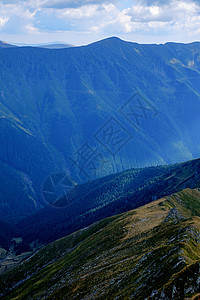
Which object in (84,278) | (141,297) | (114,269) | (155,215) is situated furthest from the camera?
(155,215)

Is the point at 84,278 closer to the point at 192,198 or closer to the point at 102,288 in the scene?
the point at 102,288

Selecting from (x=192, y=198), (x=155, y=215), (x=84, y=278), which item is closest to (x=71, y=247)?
(x=155, y=215)

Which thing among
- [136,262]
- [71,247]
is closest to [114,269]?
[136,262]

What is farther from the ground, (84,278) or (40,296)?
(84,278)

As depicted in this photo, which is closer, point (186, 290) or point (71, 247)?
point (186, 290)

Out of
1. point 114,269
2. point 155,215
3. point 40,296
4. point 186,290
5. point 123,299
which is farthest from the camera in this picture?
point 155,215

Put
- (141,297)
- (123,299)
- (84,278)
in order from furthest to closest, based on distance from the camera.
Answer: (84,278) < (123,299) < (141,297)

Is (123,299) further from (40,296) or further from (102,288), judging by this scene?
(40,296)

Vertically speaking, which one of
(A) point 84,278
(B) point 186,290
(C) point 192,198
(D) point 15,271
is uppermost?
(B) point 186,290

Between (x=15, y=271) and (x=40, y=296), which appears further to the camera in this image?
(x=15, y=271)
